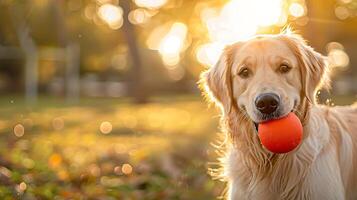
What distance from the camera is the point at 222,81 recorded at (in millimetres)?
4941

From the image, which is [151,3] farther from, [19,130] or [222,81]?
[222,81]

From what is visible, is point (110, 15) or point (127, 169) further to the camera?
point (110, 15)

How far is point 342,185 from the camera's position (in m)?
4.76

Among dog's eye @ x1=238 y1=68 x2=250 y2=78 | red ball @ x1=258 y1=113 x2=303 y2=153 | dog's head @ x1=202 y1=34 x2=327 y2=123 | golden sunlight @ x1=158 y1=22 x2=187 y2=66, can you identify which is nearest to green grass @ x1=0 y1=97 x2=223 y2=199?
dog's head @ x1=202 y1=34 x2=327 y2=123

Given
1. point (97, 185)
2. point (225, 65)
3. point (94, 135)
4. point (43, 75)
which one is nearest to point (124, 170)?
point (97, 185)

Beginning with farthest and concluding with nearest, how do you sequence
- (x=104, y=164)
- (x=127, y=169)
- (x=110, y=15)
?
(x=110, y=15), (x=104, y=164), (x=127, y=169)

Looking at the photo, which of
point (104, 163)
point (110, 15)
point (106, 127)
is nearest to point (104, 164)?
point (104, 163)

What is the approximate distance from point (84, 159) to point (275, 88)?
397cm

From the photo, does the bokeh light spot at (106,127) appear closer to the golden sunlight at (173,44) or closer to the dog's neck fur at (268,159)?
the dog's neck fur at (268,159)

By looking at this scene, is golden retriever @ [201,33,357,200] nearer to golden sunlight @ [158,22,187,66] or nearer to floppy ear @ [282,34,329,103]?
floppy ear @ [282,34,329,103]

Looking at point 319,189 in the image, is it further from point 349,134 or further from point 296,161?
point 349,134

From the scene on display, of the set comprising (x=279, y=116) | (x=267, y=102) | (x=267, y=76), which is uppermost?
(x=267, y=76)

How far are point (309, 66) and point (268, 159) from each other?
2.63 ft

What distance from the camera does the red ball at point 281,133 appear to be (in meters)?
4.28
